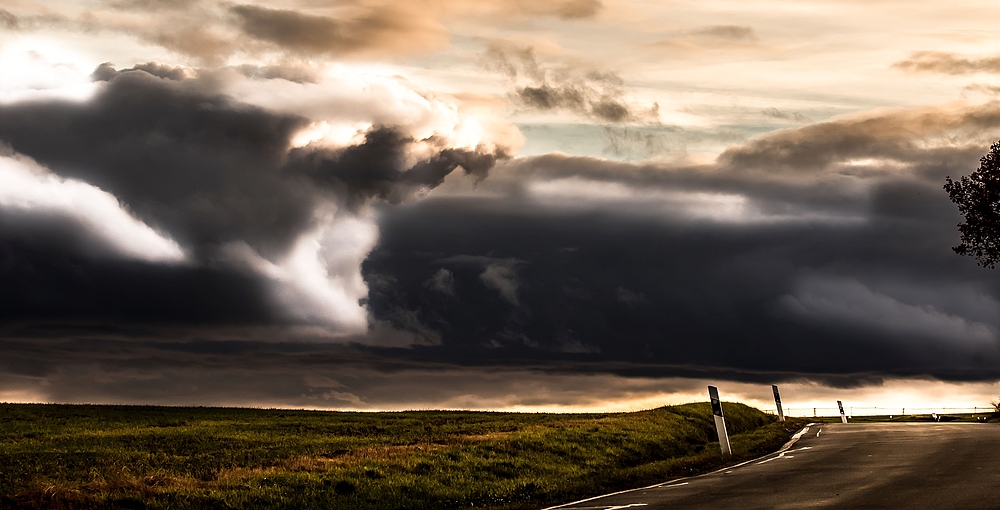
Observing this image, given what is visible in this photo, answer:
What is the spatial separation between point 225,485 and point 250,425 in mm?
37718

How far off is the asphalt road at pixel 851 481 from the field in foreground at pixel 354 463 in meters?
2.30

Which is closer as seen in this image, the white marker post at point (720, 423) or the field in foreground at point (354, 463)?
the field in foreground at point (354, 463)

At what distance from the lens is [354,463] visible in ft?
94.8

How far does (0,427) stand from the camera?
2389 inches

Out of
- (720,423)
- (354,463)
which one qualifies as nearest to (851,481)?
(720,423)

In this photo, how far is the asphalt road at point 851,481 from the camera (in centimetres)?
1884

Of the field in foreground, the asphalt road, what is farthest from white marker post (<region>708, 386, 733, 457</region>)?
the asphalt road

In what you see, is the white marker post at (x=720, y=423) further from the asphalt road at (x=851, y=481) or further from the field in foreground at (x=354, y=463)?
the asphalt road at (x=851, y=481)

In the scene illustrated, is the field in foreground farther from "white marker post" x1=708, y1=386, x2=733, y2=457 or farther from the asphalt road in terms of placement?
the asphalt road

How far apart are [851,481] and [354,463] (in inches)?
557

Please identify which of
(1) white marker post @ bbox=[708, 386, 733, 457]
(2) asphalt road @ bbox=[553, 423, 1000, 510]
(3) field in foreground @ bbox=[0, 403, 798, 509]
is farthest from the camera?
(1) white marker post @ bbox=[708, 386, 733, 457]

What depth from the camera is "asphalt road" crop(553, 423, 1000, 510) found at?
61.8 feet

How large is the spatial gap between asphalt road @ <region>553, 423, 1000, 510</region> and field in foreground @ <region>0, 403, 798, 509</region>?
2.30m

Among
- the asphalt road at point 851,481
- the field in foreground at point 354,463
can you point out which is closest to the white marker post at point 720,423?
the field in foreground at point 354,463
